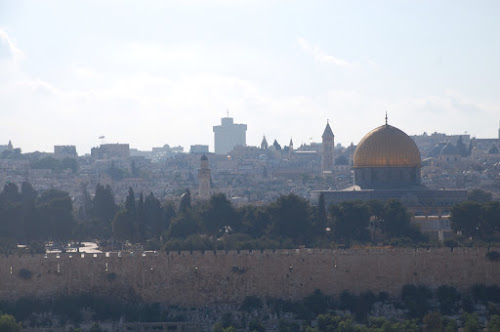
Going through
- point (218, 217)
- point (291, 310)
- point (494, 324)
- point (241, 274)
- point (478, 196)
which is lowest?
point (494, 324)

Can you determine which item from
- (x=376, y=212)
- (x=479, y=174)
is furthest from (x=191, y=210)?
(x=479, y=174)

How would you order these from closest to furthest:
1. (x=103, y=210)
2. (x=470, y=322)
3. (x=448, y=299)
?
(x=470, y=322), (x=448, y=299), (x=103, y=210)

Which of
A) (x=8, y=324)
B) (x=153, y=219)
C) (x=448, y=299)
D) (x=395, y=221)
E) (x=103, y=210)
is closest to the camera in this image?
(x=8, y=324)

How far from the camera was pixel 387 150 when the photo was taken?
2798 inches

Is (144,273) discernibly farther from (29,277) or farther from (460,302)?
(460,302)

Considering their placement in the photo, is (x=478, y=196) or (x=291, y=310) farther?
(x=478, y=196)

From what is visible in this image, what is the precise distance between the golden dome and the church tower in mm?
61221

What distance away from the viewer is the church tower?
134875 mm

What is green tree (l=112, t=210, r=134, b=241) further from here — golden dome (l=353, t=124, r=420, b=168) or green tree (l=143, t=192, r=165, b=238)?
golden dome (l=353, t=124, r=420, b=168)

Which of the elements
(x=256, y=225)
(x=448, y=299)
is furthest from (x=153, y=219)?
(x=448, y=299)

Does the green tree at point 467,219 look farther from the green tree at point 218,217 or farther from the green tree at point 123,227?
the green tree at point 123,227

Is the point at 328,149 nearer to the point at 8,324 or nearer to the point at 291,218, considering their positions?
the point at 291,218

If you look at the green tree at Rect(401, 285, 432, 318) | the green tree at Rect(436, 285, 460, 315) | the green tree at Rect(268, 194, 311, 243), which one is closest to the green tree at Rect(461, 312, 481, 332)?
the green tree at Rect(436, 285, 460, 315)

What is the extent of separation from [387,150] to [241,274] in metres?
23.6
